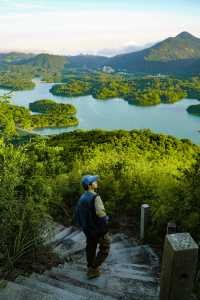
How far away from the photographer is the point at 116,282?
297 cm

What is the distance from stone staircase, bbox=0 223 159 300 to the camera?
8.13ft

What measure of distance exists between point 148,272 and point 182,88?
8471 centimetres

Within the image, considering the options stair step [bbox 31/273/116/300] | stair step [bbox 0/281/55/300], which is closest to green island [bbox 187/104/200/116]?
stair step [bbox 31/273/116/300]

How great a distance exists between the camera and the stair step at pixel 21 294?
237cm

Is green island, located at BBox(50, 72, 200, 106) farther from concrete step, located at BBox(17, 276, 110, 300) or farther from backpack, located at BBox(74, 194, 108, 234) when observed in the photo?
concrete step, located at BBox(17, 276, 110, 300)

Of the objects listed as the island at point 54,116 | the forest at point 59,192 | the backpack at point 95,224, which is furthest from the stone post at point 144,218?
the island at point 54,116

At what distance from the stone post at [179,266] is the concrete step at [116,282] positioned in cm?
76

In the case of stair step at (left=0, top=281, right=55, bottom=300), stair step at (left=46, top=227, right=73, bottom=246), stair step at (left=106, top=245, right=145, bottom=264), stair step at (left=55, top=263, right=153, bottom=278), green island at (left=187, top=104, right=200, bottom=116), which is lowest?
green island at (left=187, top=104, right=200, bottom=116)

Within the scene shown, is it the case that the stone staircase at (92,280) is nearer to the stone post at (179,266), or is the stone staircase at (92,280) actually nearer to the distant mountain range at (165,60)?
the stone post at (179,266)

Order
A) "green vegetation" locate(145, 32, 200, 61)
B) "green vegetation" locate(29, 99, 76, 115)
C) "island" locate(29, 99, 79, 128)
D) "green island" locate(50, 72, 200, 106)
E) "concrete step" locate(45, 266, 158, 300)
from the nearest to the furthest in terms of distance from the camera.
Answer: "concrete step" locate(45, 266, 158, 300) < "island" locate(29, 99, 79, 128) < "green vegetation" locate(29, 99, 76, 115) < "green island" locate(50, 72, 200, 106) < "green vegetation" locate(145, 32, 200, 61)

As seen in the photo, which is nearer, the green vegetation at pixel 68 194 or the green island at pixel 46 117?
the green vegetation at pixel 68 194

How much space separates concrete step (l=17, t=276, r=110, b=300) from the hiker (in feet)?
1.38

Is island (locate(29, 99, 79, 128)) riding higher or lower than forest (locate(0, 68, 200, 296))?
lower

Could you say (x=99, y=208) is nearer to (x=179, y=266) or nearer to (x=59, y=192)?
(x=179, y=266)
